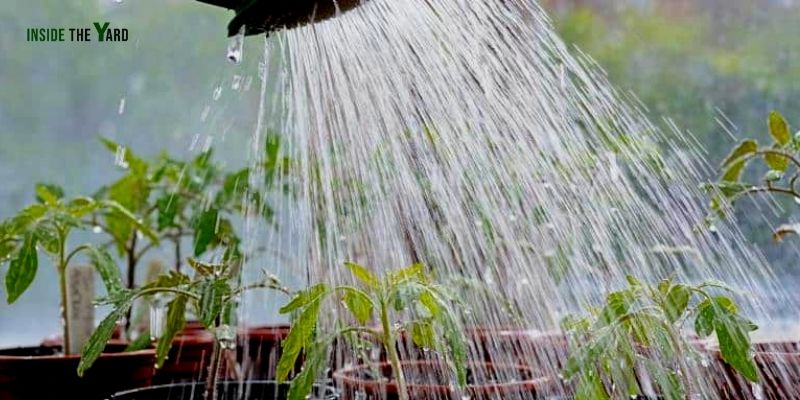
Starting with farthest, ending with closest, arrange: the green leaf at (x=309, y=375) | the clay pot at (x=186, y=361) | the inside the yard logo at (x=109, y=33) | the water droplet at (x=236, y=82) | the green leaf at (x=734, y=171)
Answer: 1. the inside the yard logo at (x=109, y=33)
2. the clay pot at (x=186, y=361)
3. the green leaf at (x=734, y=171)
4. the water droplet at (x=236, y=82)
5. the green leaf at (x=309, y=375)

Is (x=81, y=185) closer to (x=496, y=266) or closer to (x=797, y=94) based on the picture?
(x=496, y=266)

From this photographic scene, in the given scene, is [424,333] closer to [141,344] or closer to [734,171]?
[141,344]

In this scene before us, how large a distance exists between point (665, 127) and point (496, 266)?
1.28 feet

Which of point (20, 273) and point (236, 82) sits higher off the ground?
point (236, 82)

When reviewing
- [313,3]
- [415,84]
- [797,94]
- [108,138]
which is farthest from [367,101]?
[797,94]

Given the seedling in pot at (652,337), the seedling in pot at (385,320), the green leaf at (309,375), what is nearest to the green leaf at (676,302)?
the seedling in pot at (652,337)

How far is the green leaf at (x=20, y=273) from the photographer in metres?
0.94

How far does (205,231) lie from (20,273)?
0.23m

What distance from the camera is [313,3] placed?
28.5 inches

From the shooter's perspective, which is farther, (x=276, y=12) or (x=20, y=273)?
(x=20, y=273)

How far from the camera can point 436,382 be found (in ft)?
3.03

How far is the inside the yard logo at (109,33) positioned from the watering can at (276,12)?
621mm

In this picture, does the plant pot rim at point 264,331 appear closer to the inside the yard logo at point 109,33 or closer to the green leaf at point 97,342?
the green leaf at point 97,342

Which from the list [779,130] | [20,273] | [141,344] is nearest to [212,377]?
[141,344]
